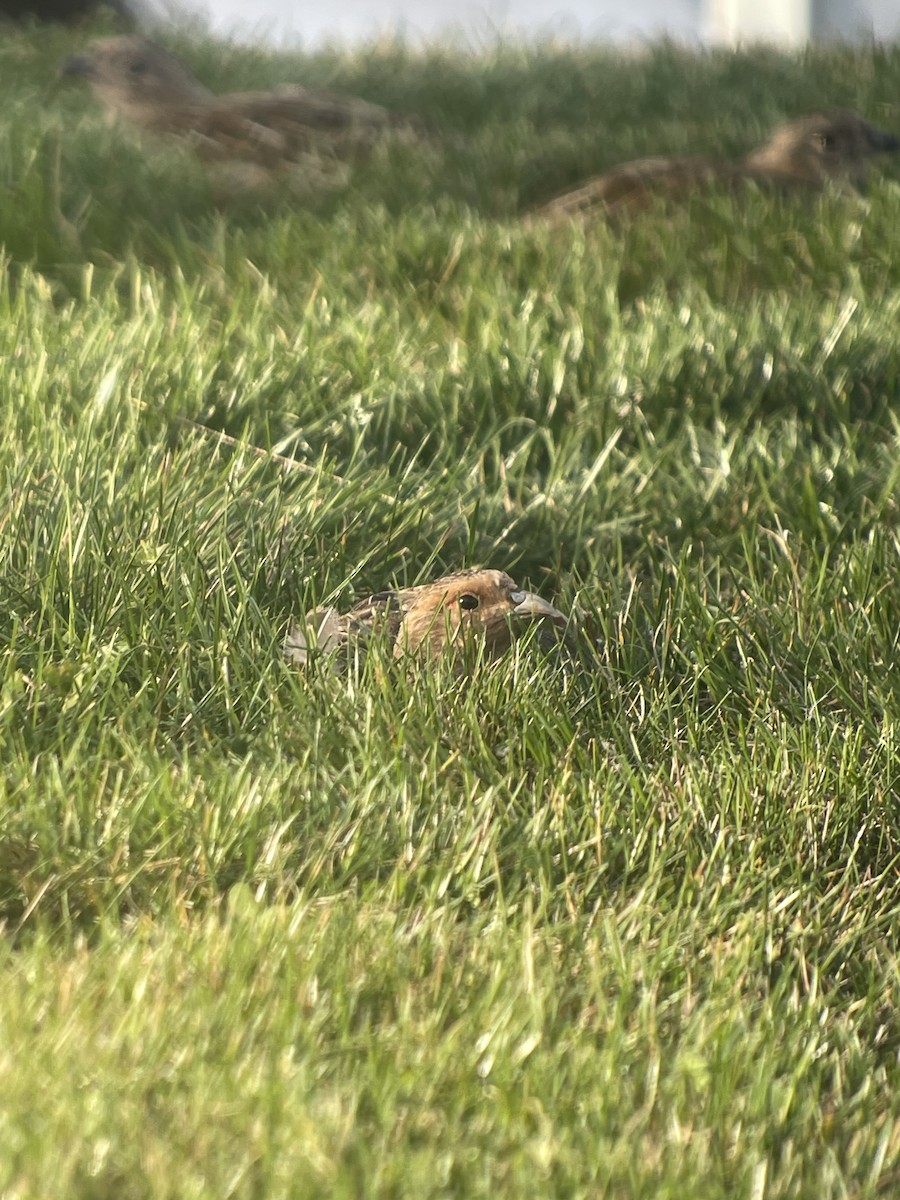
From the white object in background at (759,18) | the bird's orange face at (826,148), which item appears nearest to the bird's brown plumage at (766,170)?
the bird's orange face at (826,148)

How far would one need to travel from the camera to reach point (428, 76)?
8.33 metres

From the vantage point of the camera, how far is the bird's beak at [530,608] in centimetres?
264

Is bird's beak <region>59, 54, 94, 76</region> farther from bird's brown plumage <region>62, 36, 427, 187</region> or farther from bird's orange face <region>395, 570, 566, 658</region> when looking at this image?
bird's orange face <region>395, 570, 566, 658</region>

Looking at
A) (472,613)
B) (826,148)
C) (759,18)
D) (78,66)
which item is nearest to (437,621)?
(472,613)

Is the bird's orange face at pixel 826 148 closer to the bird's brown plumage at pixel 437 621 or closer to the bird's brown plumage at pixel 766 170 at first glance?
the bird's brown plumage at pixel 766 170

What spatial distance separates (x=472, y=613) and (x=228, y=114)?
14.9 feet

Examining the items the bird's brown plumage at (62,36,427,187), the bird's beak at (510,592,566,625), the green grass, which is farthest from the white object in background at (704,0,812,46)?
the bird's beak at (510,592,566,625)

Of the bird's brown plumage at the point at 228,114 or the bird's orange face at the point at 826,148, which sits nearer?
the bird's orange face at the point at 826,148

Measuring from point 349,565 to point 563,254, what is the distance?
6.72 ft

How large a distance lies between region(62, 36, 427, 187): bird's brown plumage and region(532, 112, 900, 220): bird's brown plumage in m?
1.23

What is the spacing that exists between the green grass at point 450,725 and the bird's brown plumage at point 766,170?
48cm

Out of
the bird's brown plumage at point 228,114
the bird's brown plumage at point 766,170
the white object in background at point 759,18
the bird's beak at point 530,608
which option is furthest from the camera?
the white object in background at point 759,18

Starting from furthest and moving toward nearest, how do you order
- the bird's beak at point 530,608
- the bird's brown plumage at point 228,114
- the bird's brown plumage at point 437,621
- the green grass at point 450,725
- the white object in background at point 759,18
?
the white object in background at point 759,18, the bird's brown plumage at point 228,114, the bird's beak at point 530,608, the bird's brown plumage at point 437,621, the green grass at point 450,725

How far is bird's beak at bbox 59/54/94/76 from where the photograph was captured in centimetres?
719
